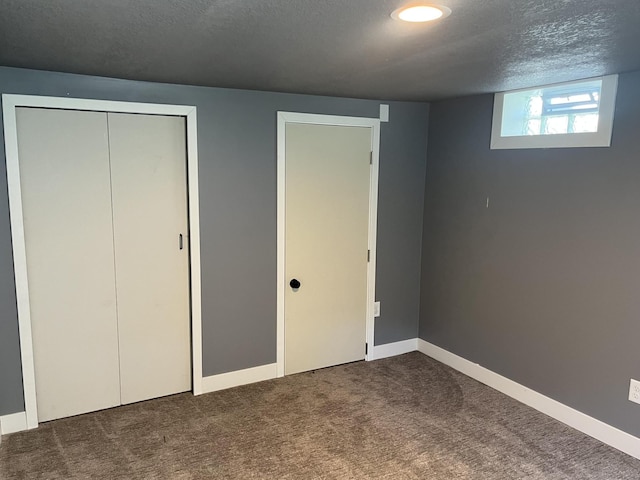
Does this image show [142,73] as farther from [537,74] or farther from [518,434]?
[518,434]

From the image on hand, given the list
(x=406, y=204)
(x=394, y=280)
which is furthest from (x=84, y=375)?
(x=406, y=204)

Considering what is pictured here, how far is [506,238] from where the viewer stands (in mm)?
3430

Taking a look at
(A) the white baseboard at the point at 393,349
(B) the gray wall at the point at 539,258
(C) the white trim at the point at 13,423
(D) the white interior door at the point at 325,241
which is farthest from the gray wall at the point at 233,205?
(A) the white baseboard at the point at 393,349

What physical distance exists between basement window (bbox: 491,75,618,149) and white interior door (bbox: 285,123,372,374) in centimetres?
103

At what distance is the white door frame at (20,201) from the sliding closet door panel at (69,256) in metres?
0.05

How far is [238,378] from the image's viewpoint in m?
3.56

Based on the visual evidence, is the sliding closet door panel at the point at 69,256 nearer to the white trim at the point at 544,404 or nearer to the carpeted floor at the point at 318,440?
the carpeted floor at the point at 318,440

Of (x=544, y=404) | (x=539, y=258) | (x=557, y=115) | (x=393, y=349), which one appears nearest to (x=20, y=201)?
(x=393, y=349)

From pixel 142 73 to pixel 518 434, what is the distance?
3098 millimetres

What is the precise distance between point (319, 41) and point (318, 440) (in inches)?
86.8

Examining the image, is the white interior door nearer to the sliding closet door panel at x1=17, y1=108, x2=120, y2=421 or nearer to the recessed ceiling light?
the sliding closet door panel at x1=17, y1=108, x2=120, y2=421

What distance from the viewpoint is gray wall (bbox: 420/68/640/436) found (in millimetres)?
2734

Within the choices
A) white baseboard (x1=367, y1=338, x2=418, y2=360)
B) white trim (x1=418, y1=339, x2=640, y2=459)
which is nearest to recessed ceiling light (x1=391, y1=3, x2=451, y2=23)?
white trim (x1=418, y1=339, x2=640, y2=459)

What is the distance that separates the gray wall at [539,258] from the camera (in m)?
2.73
